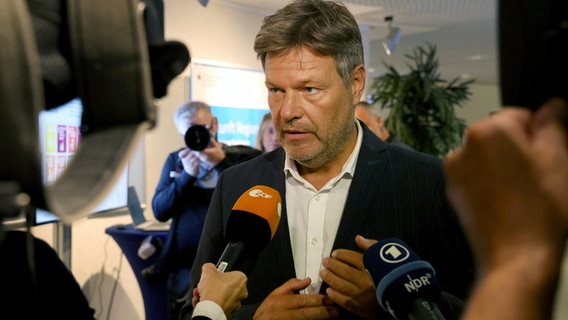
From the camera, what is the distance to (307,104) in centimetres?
152

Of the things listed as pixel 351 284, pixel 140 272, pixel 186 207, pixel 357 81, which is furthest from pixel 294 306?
pixel 140 272

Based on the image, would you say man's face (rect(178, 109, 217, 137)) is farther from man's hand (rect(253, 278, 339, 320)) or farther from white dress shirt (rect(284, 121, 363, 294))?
man's hand (rect(253, 278, 339, 320))

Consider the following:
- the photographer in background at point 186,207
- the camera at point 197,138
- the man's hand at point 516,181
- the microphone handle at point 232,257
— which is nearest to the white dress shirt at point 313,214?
the microphone handle at point 232,257

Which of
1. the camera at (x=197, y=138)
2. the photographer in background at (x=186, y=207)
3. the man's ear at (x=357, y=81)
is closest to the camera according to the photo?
the man's ear at (x=357, y=81)

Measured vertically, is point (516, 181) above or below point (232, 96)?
above

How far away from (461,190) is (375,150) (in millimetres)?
1084

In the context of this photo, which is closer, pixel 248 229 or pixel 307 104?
pixel 248 229

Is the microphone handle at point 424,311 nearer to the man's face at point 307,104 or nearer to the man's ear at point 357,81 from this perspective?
the man's face at point 307,104

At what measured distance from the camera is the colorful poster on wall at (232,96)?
496 centimetres

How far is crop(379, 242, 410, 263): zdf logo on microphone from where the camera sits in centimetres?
100

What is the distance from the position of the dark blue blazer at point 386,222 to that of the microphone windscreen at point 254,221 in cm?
19

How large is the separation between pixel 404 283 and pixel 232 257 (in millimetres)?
347

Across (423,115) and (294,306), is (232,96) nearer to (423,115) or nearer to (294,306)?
(423,115)

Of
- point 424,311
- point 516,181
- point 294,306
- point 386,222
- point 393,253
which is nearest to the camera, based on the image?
point 516,181
